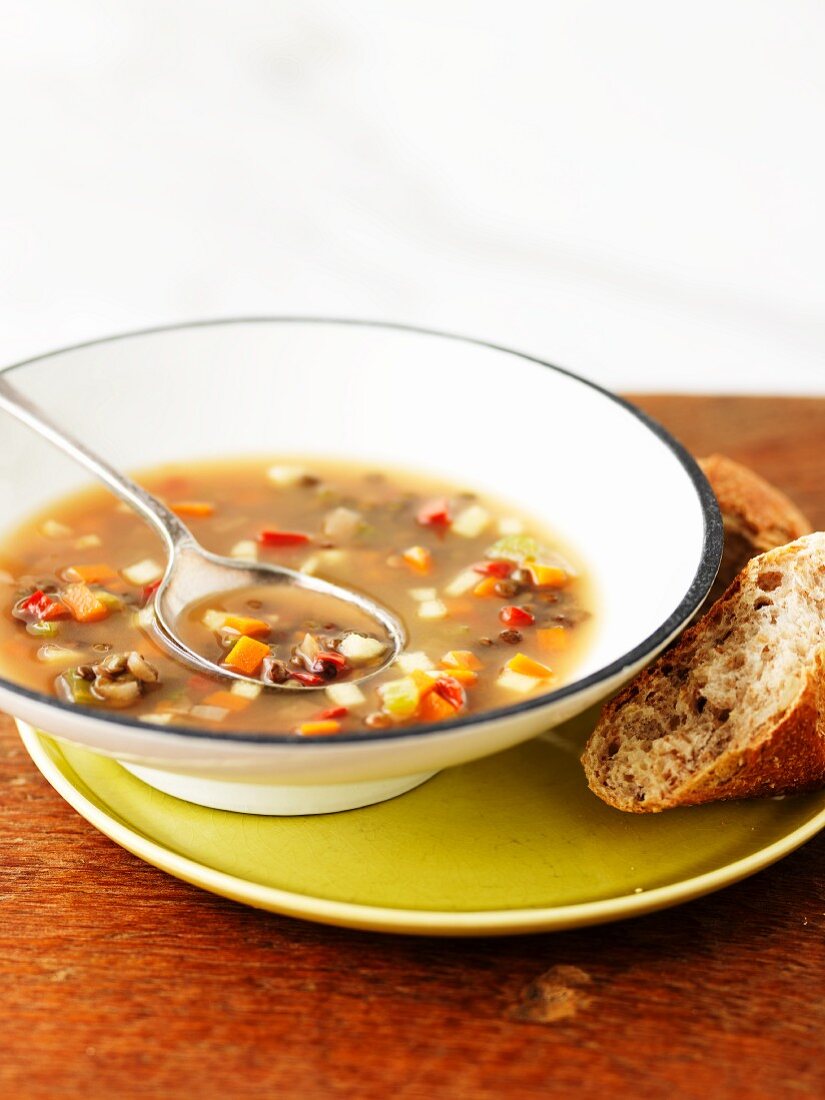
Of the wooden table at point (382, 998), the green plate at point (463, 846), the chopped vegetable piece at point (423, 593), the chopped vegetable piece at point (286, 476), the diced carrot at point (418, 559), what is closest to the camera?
the wooden table at point (382, 998)

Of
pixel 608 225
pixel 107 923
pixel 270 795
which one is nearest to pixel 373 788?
pixel 270 795

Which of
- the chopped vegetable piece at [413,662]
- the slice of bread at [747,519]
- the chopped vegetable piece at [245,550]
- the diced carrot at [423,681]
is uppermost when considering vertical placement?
the slice of bread at [747,519]

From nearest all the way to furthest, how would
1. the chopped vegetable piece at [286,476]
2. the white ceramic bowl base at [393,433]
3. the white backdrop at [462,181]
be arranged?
the white ceramic bowl base at [393,433]
the chopped vegetable piece at [286,476]
the white backdrop at [462,181]

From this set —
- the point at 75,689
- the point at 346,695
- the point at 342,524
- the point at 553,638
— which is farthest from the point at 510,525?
the point at 75,689

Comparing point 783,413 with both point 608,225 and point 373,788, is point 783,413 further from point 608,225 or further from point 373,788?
point 608,225

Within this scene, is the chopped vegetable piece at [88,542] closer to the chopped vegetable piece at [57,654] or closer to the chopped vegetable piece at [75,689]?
the chopped vegetable piece at [57,654]

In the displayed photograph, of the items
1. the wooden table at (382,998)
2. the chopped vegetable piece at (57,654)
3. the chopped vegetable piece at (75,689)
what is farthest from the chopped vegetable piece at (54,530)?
the wooden table at (382,998)

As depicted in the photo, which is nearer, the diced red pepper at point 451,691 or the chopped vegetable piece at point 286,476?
the diced red pepper at point 451,691
